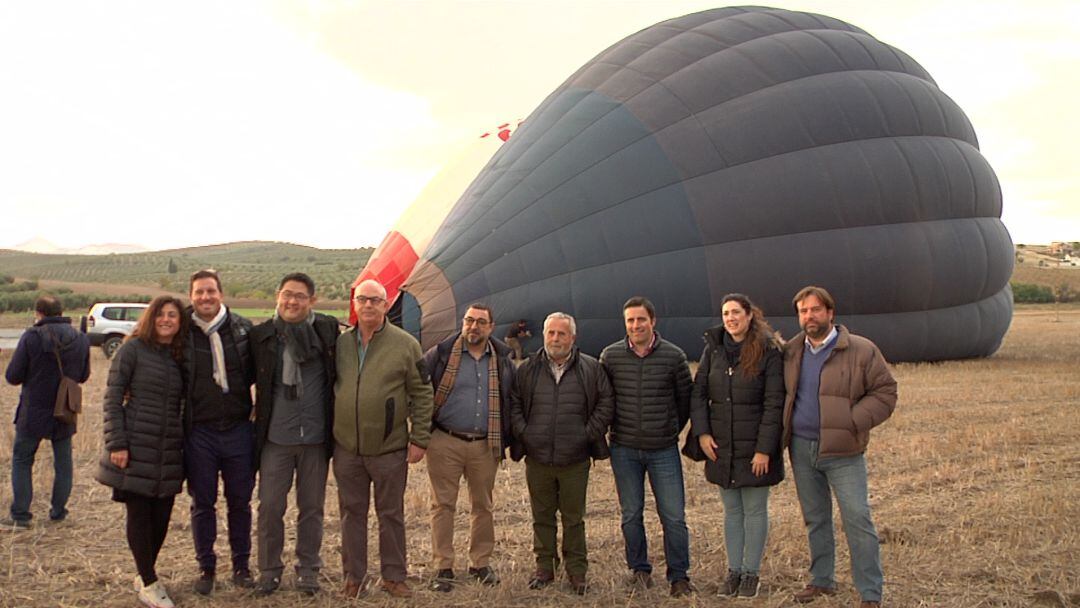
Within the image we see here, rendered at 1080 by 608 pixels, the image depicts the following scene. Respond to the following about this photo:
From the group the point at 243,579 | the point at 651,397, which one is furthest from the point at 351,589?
the point at 651,397

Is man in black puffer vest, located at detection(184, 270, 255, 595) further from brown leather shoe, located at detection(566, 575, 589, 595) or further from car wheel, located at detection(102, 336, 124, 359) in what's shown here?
car wheel, located at detection(102, 336, 124, 359)

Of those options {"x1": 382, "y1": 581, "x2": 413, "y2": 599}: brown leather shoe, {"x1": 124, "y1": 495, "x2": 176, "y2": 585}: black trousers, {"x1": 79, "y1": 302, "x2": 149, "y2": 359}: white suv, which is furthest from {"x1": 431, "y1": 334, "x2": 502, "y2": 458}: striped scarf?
{"x1": 79, "y1": 302, "x2": 149, "y2": 359}: white suv

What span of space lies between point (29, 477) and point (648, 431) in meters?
3.75

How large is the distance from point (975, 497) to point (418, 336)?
227 inches

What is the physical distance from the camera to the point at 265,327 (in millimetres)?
4254

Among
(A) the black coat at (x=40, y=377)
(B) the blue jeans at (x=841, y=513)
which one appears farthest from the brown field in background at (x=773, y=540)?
(A) the black coat at (x=40, y=377)

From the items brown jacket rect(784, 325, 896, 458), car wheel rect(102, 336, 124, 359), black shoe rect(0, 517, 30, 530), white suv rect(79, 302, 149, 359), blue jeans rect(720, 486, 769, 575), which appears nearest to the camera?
brown jacket rect(784, 325, 896, 458)

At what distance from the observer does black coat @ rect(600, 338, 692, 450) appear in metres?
4.35

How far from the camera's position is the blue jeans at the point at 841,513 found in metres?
4.00

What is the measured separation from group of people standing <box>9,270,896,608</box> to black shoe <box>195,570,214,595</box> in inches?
0.4

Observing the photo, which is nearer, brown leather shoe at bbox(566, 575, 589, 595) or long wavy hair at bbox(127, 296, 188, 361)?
long wavy hair at bbox(127, 296, 188, 361)

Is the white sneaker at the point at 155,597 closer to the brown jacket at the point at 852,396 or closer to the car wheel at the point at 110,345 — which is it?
the brown jacket at the point at 852,396

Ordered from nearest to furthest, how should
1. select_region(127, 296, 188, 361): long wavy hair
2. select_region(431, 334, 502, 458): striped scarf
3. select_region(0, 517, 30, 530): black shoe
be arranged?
select_region(127, 296, 188, 361): long wavy hair → select_region(431, 334, 502, 458): striped scarf → select_region(0, 517, 30, 530): black shoe

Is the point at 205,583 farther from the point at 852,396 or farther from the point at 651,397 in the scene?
the point at 852,396
